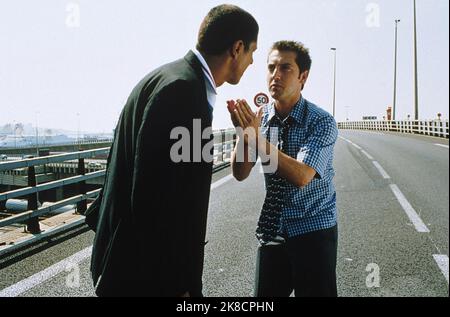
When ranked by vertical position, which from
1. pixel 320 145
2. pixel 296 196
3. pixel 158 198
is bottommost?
pixel 296 196

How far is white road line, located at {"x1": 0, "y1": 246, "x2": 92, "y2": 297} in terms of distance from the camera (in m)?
3.52

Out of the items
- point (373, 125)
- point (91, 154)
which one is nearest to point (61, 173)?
point (373, 125)

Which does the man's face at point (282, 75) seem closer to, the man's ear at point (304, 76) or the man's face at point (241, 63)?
the man's ear at point (304, 76)

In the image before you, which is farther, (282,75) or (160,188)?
(282,75)

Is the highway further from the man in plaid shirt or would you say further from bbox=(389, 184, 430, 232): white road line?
the man in plaid shirt

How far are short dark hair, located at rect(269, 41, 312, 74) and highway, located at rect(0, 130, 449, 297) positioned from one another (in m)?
0.80

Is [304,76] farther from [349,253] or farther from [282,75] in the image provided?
[349,253]

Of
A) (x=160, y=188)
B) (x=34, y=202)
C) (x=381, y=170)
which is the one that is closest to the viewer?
(x=160, y=188)

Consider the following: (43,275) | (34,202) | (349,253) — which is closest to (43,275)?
(43,275)

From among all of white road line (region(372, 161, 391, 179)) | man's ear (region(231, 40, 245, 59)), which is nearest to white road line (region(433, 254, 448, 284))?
man's ear (region(231, 40, 245, 59))

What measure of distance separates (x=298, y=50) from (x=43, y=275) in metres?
3.35

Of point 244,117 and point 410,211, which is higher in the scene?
point 244,117

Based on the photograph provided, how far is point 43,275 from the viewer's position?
3.91 meters
